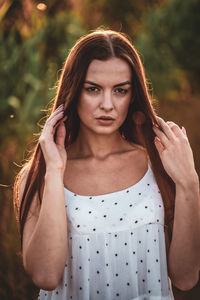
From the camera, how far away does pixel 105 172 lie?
192 cm

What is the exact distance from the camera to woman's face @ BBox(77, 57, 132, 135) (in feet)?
5.64

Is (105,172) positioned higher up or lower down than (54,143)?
lower down

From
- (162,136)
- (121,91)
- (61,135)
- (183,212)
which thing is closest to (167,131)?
(162,136)

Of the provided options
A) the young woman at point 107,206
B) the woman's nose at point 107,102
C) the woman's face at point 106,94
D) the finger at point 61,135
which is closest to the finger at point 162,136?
the young woman at point 107,206

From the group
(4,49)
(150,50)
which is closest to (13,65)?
(4,49)

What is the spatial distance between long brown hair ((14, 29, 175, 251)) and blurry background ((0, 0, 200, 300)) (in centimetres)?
50

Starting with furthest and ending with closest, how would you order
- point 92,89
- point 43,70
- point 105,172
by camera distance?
point 43,70, point 105,172, point 92,89

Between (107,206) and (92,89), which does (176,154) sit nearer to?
(107,206)

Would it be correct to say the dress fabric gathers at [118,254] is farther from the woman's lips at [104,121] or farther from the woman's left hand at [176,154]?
the woman's lips at [104,121]

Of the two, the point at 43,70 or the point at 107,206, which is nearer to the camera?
the point at 107,206

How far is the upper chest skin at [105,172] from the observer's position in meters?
1.85

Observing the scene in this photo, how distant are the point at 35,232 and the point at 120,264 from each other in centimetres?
45

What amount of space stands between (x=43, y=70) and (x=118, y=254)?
434 cm

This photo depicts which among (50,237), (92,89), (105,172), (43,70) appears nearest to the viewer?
(50,237)
